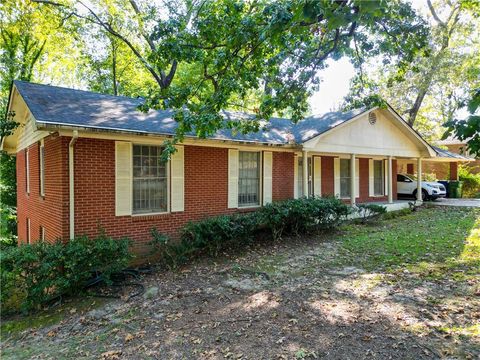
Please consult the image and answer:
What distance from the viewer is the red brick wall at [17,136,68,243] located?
7.50 meters

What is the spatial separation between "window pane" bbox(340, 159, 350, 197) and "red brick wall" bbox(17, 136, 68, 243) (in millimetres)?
11907

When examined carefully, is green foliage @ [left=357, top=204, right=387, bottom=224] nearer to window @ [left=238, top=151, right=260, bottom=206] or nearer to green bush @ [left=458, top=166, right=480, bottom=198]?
window @ [left=238, top=151, right=260, bottom=206]

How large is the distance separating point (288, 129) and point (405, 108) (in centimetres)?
1900

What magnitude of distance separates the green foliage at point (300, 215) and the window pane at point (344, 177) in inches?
168

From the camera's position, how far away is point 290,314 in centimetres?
507

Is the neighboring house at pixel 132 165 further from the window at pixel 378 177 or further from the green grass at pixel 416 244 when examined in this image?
the window at pixel 378 177

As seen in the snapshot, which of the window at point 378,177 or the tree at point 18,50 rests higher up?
the tree at point 18,50

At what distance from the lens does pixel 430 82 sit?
908 inches

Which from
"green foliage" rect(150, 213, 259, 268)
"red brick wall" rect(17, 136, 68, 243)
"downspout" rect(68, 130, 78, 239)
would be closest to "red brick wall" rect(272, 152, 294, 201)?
"green foliage" rect(150, 213, 259, 268)

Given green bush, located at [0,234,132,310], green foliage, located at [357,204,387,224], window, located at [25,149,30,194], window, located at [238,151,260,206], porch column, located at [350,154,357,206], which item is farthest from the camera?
porch column, located at [350,154,357,206]

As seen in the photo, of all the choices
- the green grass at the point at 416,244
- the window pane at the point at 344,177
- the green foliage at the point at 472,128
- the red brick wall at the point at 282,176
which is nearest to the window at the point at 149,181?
the red brick wall at the point at 282,176

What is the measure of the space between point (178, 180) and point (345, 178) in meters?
9.40

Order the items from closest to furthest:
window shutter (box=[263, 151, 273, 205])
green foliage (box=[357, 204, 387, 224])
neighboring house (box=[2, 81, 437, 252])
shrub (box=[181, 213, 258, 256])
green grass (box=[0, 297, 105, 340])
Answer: green grass (box=[0, 297, 105, 340]), neighboring house (box=[2, 81, 437, 252]), shrub (box=[181, 213, 258, 256]), window shutter (box=[263, 151, 273, 205]), green foliage (box=[357, 204, 387, 224])

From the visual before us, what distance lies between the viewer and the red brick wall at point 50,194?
7.50 meters
